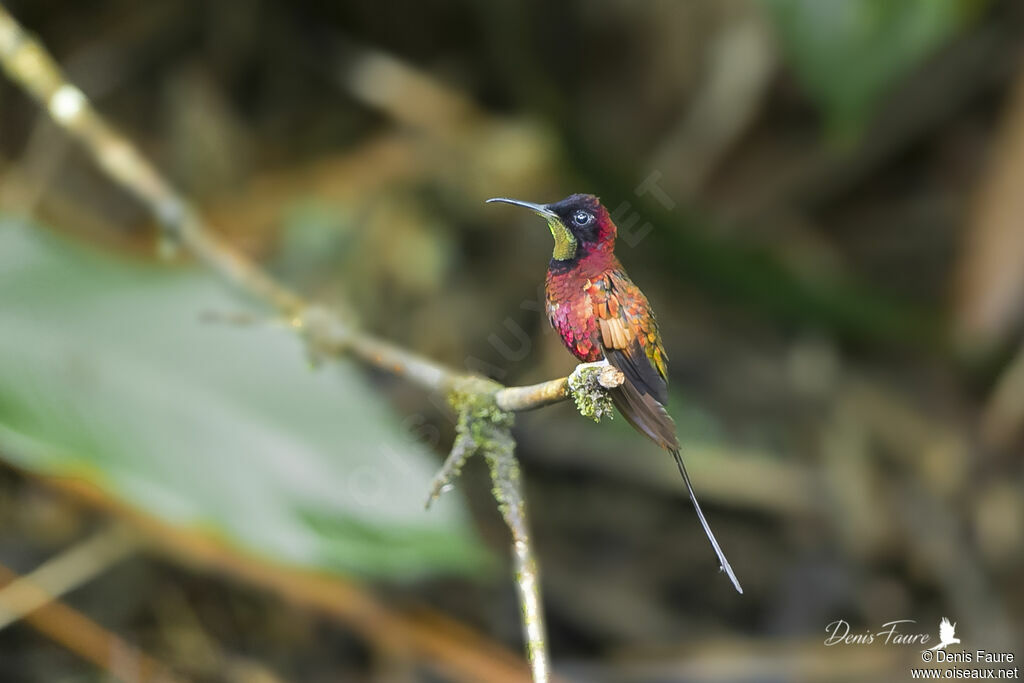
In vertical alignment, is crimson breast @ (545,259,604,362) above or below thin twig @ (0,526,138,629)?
below

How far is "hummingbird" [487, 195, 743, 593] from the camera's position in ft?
1.17

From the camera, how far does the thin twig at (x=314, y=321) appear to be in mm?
363

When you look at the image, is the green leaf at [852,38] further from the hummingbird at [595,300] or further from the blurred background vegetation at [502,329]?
the hummingbird at [595,300]

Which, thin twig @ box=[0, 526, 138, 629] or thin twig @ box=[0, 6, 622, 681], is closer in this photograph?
thin twig @ box=[0, 6, 622, 681]

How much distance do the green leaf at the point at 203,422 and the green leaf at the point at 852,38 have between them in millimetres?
711

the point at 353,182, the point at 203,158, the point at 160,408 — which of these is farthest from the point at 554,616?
the point at 203,158

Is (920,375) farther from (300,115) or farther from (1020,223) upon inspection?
(300,115)

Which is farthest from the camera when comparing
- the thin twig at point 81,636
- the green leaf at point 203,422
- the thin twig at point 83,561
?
the thin twig at point 83,561

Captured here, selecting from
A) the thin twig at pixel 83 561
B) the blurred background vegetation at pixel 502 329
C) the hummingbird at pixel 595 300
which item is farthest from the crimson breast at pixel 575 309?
the thin twig at pixel 83 561

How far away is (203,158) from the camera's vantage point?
197cm

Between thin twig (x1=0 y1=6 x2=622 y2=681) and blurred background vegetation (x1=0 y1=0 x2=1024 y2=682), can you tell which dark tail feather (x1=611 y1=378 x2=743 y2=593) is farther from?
blurred background vegetation (x1=0 y1=0 x2=1024 y2=682)

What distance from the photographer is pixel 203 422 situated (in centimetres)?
95

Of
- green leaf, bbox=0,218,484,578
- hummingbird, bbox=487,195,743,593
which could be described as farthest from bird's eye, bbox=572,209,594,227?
green leaf, bbox=0,218,484,578

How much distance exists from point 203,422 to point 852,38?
3.03 ft
